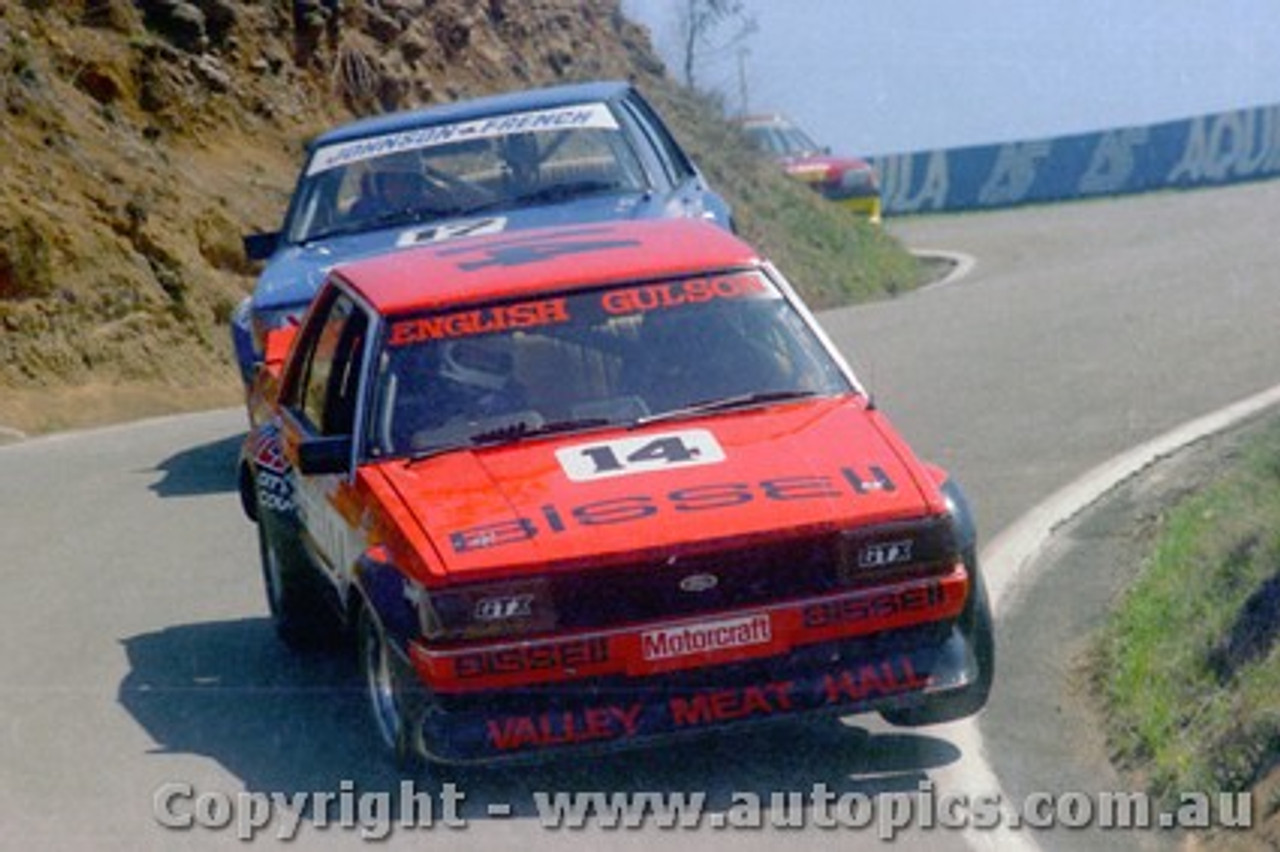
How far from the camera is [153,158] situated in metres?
22.9

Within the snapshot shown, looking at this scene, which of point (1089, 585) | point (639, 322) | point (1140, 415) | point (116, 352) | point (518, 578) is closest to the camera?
point (518, 578)

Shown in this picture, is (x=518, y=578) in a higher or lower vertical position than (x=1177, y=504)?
higher

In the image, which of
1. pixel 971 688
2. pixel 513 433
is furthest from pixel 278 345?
pixel 971 688

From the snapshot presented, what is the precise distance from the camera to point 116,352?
20375 millimetres

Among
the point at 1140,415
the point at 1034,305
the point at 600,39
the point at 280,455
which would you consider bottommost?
the point at 600,39

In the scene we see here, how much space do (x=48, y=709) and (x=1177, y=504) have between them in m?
5.29

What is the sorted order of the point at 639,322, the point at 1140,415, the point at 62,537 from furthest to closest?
the point at 1140,415 → the point at 62,537 → the point at 639,322

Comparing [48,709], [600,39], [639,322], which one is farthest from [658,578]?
[600,39]

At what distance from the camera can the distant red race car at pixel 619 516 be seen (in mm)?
7469

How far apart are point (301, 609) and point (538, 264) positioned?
1613mm

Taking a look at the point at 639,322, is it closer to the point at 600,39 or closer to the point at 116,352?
the point at 116,352

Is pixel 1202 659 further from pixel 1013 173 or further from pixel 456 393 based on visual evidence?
pixel 1013 173

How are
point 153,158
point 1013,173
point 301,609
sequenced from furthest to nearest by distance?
point 1013,173, point 153,158, point 301,609

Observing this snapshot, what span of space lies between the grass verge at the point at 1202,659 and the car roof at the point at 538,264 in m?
1.92
